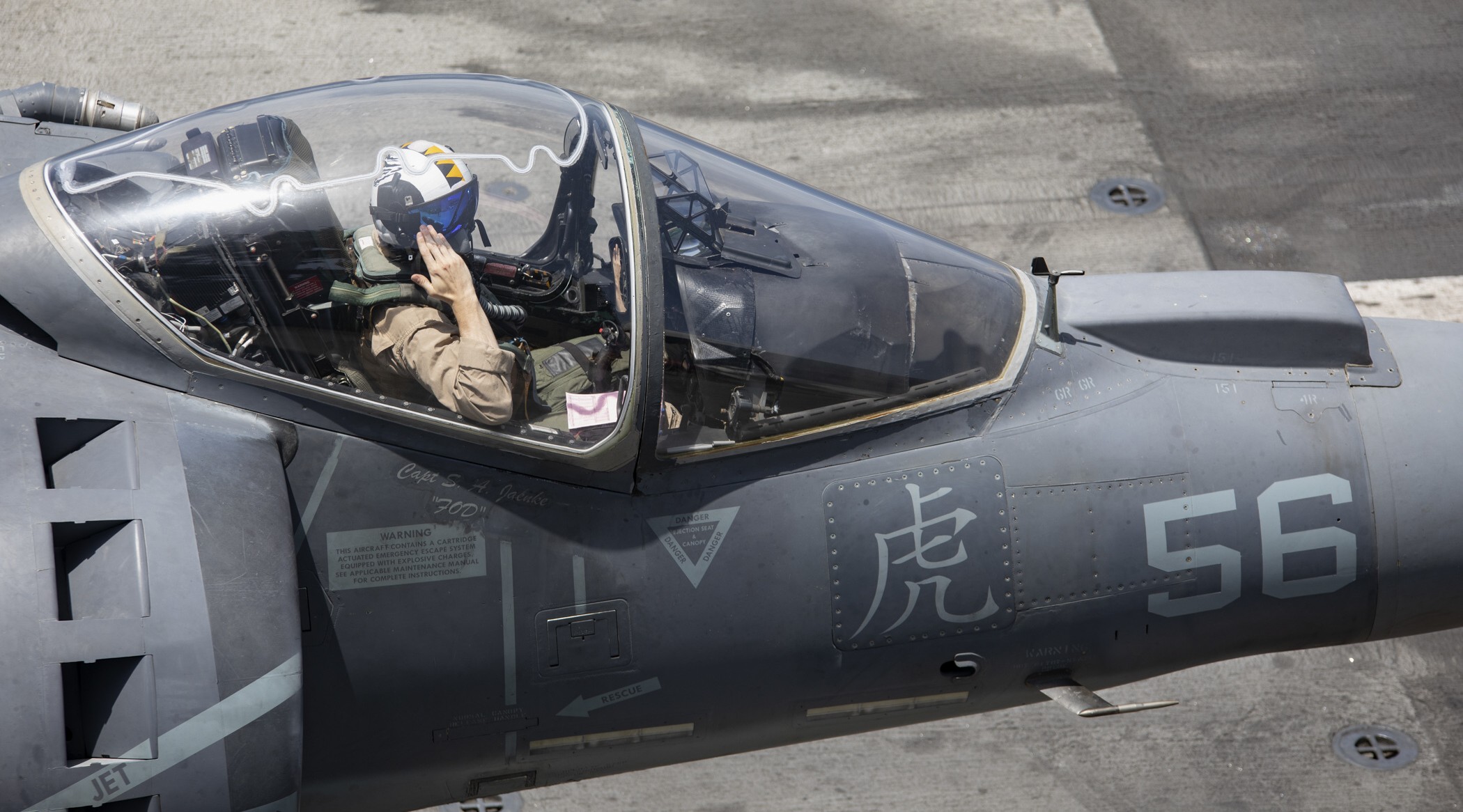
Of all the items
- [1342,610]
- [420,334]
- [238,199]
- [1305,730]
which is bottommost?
[1305,730]

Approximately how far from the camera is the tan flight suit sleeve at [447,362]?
3652 millimetres

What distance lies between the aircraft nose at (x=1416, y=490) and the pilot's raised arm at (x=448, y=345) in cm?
294

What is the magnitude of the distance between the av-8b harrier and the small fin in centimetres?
2

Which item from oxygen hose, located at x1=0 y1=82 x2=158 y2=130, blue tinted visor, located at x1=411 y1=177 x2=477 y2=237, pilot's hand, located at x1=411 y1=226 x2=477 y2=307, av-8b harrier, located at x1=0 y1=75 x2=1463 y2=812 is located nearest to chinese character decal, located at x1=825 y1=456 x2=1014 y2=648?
av-8b harrier, located at x1=0 y1=75 x2=1463 y2=812

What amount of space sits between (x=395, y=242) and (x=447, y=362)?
1.55 feet

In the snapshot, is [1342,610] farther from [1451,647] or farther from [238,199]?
[238,199]

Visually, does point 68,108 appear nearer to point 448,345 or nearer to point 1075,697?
point 448,345

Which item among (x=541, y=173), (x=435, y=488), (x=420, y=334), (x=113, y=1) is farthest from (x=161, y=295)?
(x=113, y=1)

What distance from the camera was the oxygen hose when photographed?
5.42m

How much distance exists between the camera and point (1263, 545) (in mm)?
4133

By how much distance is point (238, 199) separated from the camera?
12.3ft

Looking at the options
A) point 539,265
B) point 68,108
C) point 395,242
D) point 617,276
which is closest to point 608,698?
point 617,276

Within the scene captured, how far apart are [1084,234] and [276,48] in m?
6.91

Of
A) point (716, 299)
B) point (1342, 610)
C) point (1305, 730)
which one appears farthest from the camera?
point (1305, 730)
